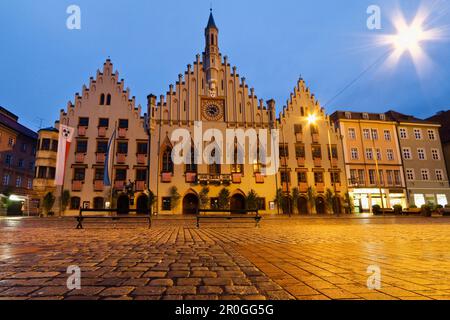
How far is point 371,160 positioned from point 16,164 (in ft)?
169

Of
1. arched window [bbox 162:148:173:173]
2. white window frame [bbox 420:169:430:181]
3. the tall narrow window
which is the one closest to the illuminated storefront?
white window frame [bbox 420:169:430:181]

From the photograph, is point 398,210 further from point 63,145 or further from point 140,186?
point 63,145

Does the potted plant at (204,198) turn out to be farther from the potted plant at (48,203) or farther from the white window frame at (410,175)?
the white window frame at (410,175)

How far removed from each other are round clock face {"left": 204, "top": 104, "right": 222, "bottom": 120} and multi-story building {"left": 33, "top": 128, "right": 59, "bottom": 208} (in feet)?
59.3

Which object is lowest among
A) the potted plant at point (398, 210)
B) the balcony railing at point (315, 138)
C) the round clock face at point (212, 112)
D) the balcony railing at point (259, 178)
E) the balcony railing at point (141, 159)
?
the potted plant at point (398, 210)

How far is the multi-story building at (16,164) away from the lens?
35.8m

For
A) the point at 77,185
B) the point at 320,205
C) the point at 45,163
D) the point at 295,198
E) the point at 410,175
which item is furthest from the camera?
the point at 410,175

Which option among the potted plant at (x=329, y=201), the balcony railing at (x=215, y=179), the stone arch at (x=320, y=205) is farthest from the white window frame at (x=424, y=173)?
the balcony railing at (x=215, y=179)

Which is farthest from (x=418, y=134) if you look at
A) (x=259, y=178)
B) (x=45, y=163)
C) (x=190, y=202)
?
(x=45, y=163)

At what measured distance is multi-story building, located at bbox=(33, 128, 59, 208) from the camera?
28.3 m

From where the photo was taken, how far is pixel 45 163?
95.6 ft

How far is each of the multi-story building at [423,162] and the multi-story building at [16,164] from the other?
2034 inches
